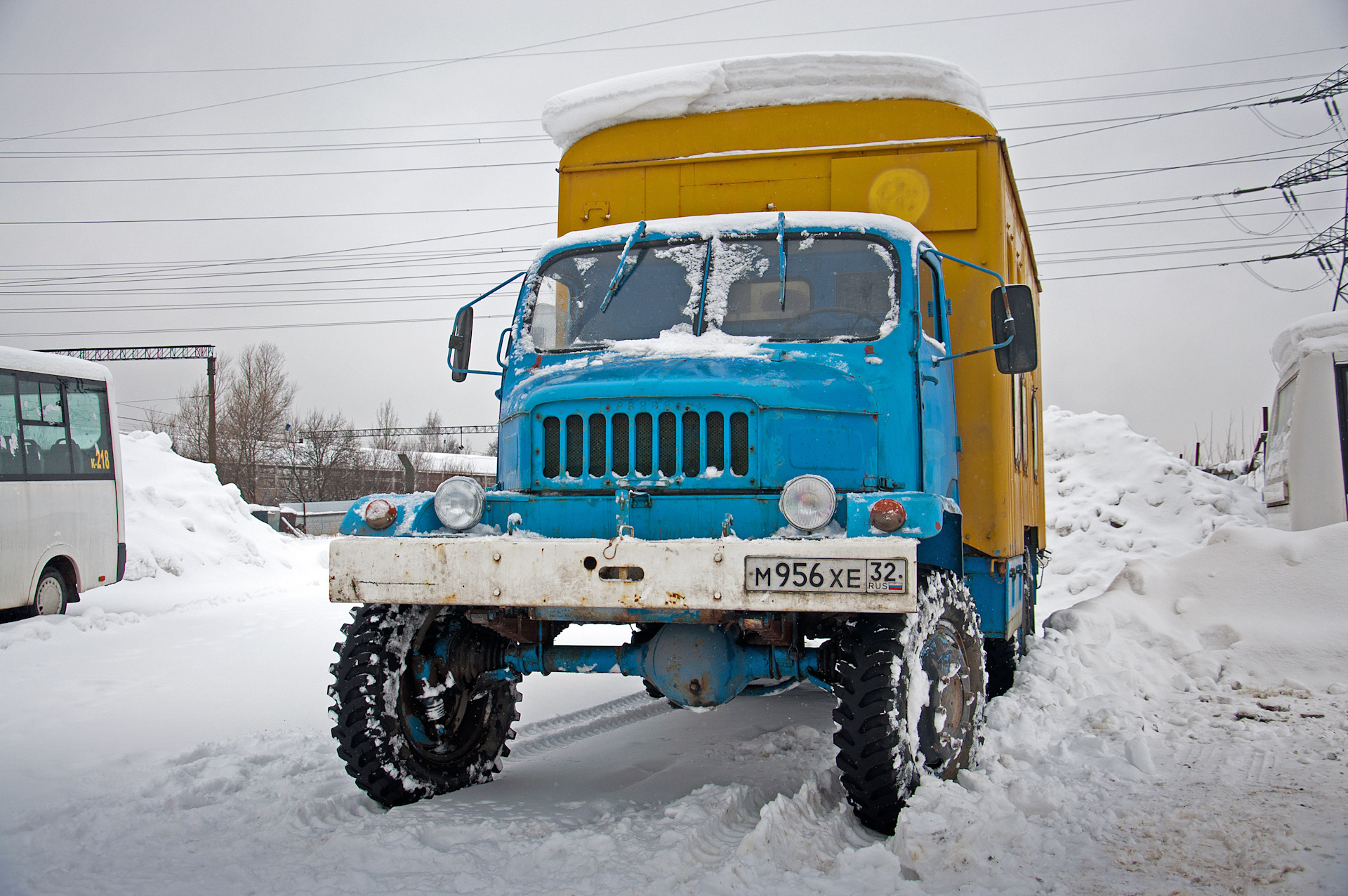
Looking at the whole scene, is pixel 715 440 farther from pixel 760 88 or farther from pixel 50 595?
pixel 50 595

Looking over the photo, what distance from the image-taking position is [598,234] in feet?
16.5

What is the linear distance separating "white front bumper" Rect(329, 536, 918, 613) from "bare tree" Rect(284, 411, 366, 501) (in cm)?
4102

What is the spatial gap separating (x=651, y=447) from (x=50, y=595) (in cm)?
1021

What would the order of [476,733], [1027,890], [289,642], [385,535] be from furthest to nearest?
[289,642]
[476,733]
[385,535]
[1027,890]

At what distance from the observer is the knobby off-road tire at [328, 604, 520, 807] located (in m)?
3.89

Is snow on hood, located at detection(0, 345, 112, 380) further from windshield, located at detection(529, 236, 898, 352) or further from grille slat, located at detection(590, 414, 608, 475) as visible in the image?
grille slat, located at detection(590, 414, 608, 475)

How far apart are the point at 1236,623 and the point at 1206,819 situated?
383 centimetres

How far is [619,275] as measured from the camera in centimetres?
483

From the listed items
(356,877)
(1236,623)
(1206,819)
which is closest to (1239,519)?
(1236,623)

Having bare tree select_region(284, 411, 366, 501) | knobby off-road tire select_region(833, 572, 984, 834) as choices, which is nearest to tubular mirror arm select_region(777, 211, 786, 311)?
knobby off-road tire select_region(833, 572, 984, 834)

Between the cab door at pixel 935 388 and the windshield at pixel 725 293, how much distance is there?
28cm

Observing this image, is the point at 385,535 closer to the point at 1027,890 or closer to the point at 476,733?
the point at 476,733

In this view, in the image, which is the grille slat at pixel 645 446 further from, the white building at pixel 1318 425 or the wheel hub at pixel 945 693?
the white building at pixel 1318 425

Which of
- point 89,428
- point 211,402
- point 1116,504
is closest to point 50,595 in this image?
point 89,428
